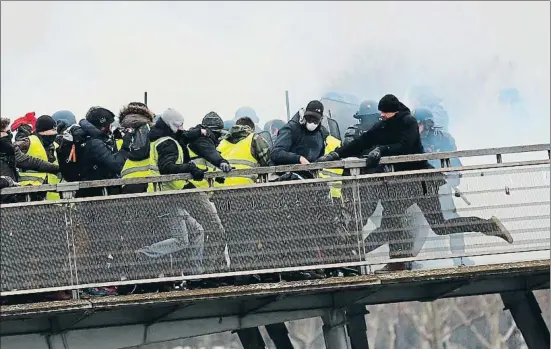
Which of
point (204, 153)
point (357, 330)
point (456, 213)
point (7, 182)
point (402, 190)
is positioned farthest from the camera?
point (357, 330)

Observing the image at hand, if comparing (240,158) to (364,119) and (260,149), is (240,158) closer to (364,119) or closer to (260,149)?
(260,149)

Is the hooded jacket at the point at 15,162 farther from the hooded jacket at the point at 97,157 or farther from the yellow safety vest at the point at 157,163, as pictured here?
the yellow safety vest at the point at 157,163

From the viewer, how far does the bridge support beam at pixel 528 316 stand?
19266 mm

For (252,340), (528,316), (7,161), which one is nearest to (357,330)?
(252,340)

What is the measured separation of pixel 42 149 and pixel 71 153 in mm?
677

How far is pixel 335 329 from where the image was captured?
17.9m

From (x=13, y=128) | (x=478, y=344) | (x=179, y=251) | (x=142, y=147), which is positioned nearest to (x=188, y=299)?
(x=179, y=251)

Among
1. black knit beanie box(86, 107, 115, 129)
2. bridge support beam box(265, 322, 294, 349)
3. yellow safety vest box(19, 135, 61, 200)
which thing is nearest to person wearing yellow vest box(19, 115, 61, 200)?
yellow safety vest box(19, 135, 61, 200)

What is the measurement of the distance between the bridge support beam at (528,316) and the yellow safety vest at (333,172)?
2.65 meters

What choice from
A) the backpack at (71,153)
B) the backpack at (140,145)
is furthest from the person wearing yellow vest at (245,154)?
the backpack at (71,153)

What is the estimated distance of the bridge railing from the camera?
16344 millimetres

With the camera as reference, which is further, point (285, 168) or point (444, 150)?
point (444, 150)

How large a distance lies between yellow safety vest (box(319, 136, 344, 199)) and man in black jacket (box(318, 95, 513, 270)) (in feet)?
0.86

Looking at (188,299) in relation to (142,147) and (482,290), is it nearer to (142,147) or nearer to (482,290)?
(142,147)
